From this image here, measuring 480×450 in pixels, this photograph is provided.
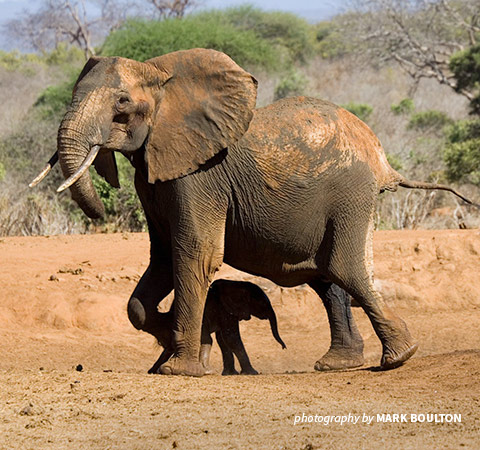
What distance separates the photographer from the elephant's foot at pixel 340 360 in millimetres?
7301

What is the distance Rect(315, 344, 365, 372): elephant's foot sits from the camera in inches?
287

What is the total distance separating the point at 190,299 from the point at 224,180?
0.84 meters

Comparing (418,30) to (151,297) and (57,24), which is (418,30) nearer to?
(57,24)

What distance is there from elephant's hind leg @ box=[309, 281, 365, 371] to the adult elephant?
1.68 ft

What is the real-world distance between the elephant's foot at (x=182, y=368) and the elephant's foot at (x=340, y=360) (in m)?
1.21

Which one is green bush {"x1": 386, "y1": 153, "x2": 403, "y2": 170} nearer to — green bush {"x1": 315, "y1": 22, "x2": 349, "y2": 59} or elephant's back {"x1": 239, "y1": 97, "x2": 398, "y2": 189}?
elephant's back {"x1": 239, "y1": 97, "x2": 398, "y2": 189}

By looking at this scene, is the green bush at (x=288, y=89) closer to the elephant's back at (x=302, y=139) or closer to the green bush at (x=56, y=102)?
the green bush at (x=56, y=102)

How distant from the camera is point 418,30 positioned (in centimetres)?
3269

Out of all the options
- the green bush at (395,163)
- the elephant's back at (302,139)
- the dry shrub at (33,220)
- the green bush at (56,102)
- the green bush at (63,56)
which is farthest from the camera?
the green bush at (63,56)

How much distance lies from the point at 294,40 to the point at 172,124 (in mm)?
33979

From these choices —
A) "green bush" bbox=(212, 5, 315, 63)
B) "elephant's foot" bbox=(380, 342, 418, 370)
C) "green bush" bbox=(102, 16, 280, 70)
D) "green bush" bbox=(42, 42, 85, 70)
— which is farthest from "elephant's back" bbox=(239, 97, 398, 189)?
"green bush" bbox=(42, 42, 85, 70)

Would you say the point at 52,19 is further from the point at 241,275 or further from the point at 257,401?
the point at 257,401

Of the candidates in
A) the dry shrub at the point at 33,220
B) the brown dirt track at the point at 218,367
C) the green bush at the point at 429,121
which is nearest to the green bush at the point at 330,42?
the green bush at the point at 429,121

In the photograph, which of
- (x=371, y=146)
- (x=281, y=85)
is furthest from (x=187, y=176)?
(x=281, y=85)
